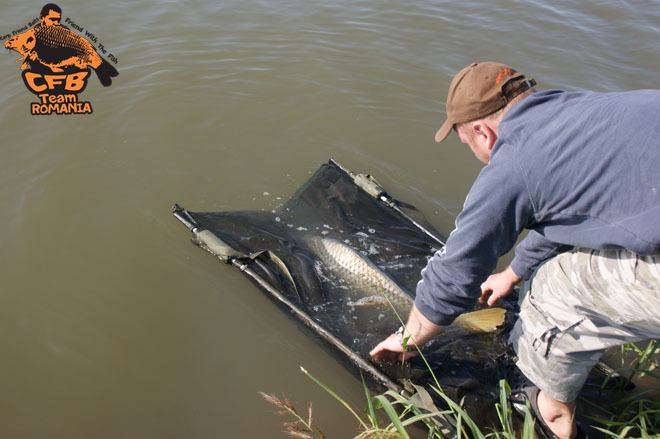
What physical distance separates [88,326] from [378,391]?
203cm

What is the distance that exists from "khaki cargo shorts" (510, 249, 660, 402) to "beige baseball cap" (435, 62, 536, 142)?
28.9 inches

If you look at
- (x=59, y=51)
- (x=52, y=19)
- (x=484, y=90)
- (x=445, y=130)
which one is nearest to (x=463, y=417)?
(x=445, y=130)

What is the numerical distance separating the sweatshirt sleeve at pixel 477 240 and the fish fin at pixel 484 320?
734 millimetres

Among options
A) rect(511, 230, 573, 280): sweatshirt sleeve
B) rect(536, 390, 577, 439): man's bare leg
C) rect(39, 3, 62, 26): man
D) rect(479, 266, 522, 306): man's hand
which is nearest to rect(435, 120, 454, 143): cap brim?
rect(511, 230, 573, 280): sweatshirt sleeve

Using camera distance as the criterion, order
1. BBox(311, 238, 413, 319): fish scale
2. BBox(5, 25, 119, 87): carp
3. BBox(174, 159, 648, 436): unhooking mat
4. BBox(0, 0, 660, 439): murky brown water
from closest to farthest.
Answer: BBox(174, 159, 648, 436): unhooking mat
BBox(0, 0, 660, 439): murky brown water
BBox(311, 238, 413, 319): fish scale
BBox(5, 25, 119, 87): carp

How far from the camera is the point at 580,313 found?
2.23 m

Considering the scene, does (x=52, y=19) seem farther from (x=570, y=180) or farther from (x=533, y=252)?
(x=570, y=180)

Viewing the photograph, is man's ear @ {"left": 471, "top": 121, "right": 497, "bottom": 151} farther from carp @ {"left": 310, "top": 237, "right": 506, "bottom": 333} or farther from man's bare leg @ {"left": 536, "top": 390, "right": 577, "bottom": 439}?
man's bare leg @ {"left": 536, "top": 390, "right": 577, "bottom": 439}

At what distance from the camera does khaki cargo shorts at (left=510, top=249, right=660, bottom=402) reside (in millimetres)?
1981

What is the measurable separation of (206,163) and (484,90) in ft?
11.1

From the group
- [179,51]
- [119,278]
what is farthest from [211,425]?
[179,51]

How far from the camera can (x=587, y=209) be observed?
188cm

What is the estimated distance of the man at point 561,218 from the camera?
178 cm

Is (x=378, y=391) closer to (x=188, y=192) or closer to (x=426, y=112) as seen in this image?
(x=188, y=192)
